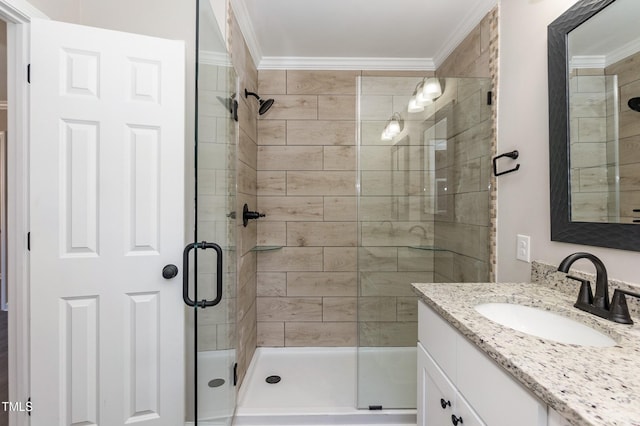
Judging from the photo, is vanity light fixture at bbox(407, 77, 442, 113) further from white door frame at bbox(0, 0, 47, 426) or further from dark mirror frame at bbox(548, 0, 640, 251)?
white door frame at bbox(0, 0, 47, 426)

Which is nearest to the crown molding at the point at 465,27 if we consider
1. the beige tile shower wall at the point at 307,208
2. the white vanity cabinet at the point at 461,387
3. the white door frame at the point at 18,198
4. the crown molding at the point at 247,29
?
the beige tile shower wall at the point at 307,208

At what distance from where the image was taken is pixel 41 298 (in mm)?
1279

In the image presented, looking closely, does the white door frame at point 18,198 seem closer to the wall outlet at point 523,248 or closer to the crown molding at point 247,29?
the crown molding at point 247,29

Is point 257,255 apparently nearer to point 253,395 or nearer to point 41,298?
point 253,395

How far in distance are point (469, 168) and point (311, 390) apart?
187 centimetres

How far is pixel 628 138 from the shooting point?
0.98 meters

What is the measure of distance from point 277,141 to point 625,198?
2.18 metres

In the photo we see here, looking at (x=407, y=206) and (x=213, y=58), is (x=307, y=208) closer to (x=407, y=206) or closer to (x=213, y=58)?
(x=407, y=206)

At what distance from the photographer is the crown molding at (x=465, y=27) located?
1.75 m

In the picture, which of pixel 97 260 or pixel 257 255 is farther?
pixel 257 255

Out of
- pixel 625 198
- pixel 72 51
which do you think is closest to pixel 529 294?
pixel 625 198

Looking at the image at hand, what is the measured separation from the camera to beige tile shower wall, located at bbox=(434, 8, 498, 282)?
1.74 m

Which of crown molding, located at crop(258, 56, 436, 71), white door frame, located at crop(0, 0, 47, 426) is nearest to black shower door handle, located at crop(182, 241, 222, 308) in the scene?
white door frame, located at crop(0, 0, 47, 426)

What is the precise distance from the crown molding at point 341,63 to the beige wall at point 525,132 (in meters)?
0.93
